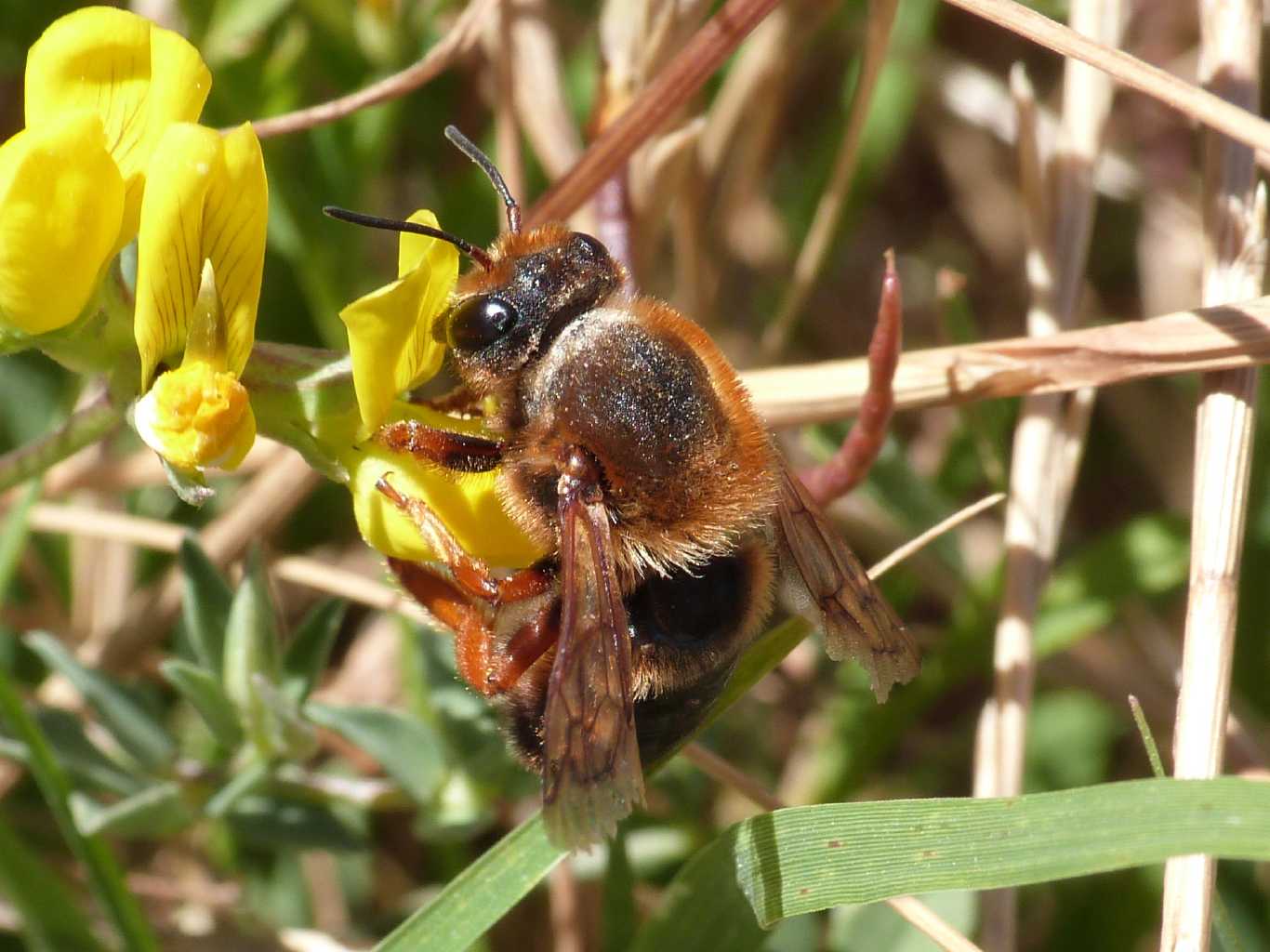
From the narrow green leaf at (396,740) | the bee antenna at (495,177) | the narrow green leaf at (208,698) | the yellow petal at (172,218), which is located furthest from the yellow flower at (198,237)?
the narrow green leaf at (396,740)

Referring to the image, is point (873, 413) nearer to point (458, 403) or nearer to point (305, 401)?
point (458, 403)

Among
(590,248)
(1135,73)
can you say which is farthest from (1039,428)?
(590,248)

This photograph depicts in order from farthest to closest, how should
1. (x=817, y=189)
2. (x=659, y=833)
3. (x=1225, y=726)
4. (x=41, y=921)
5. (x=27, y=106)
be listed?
(x=817, y=189), (x=659, y=833), (x=41, y=921), (x=1225, y=726), (x=27, y=106)

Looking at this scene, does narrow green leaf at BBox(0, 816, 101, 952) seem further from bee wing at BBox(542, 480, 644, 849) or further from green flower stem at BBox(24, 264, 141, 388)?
bee wing at BBox(542, 480, 644, 849)

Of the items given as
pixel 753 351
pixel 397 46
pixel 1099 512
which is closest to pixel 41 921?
pixel 397 46

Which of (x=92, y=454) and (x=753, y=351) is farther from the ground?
(x=753, y=351)

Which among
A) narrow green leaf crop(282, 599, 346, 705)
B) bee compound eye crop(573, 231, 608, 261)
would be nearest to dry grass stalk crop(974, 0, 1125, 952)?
bee compound eye crop(573, 231, 608, 261)

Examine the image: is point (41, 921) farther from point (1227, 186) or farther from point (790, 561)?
point (1227, 186)
